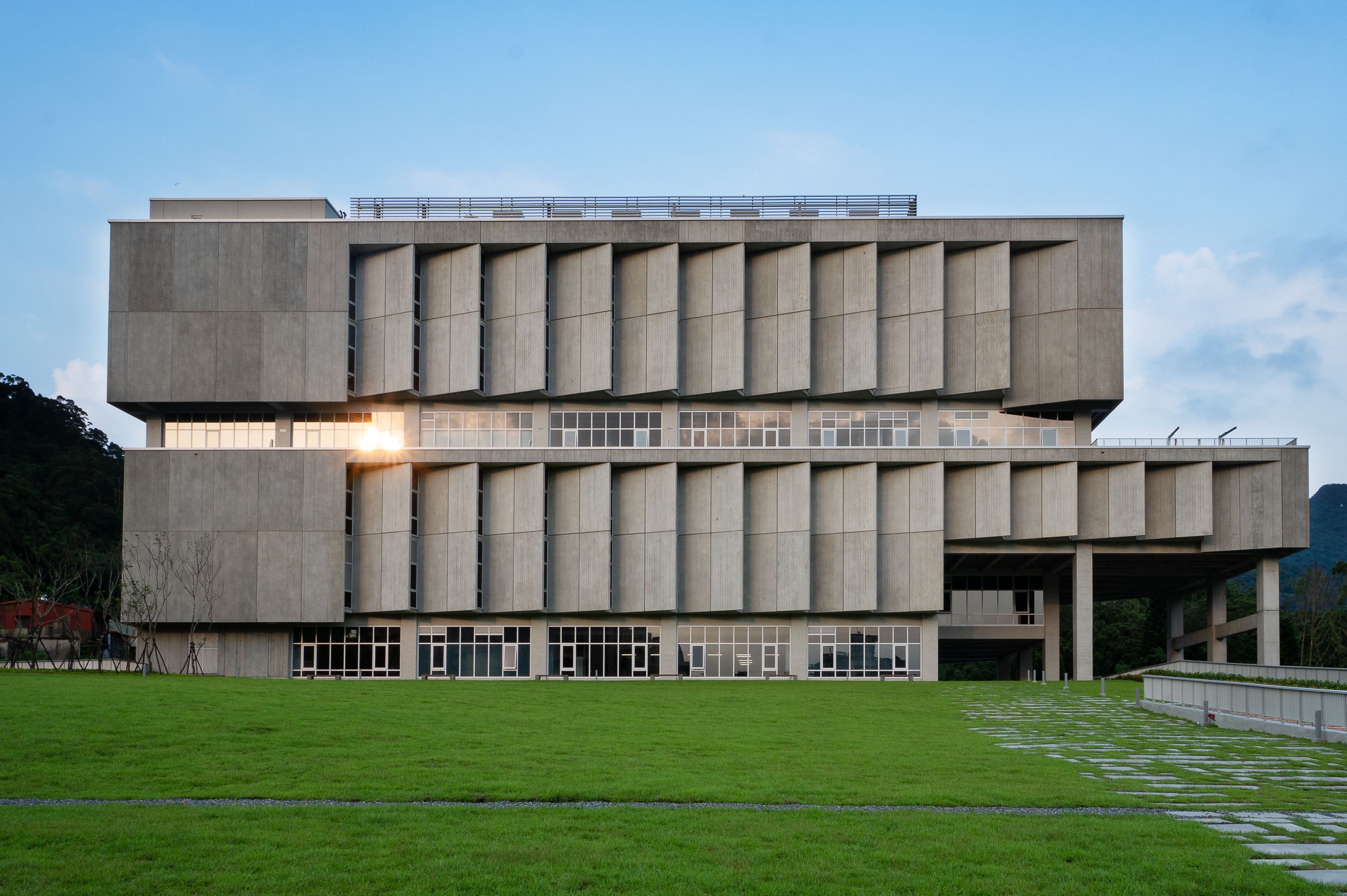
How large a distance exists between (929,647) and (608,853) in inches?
2199

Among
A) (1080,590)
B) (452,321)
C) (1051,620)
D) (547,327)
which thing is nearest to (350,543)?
(452,321)

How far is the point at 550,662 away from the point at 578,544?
695 centimetres

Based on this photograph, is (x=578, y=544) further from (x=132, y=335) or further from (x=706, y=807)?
(x=706, y=807)

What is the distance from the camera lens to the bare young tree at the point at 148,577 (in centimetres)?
6322

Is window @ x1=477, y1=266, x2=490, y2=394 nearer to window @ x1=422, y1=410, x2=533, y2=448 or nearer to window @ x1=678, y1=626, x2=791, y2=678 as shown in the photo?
window @ x1=422, y1=410, x2=533, y2=448

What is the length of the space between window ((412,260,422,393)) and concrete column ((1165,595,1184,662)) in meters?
51.1

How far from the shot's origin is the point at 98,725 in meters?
24.0

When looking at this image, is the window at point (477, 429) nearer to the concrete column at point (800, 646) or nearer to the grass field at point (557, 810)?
the concrete column at point (800, 646)

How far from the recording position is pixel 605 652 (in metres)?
65.9

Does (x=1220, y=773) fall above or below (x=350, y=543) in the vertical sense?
below

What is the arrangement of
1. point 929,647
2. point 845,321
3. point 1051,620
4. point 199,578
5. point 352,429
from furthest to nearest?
point 1051,620 → point 352,429 → point 929,647 → point 845,321 → point 199,578

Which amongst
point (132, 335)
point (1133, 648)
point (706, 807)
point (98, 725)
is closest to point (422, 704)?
point (98, 725)

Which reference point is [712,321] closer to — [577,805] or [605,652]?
[605,652]

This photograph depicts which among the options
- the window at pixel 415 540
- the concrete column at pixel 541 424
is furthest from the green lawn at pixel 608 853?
the concrete column at pixel 541 424
